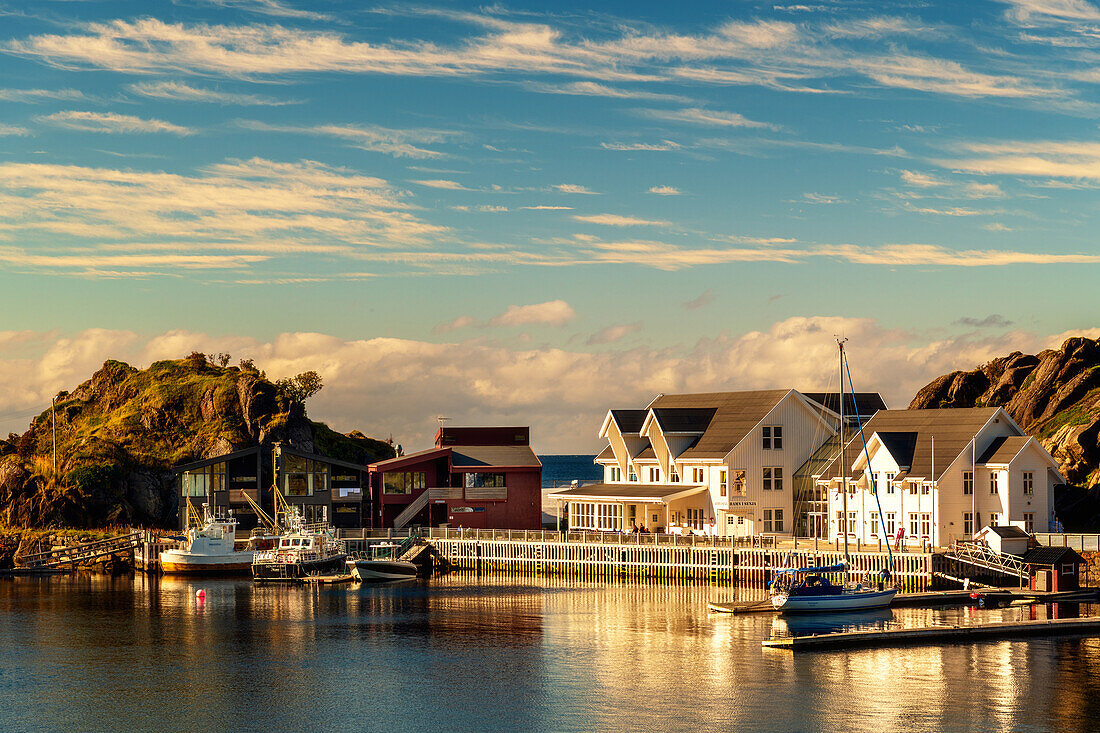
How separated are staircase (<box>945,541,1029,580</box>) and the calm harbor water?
5.24 metres

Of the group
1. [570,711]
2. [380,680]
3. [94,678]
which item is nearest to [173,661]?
[94,678]

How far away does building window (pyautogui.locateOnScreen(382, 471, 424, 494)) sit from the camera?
329 ft

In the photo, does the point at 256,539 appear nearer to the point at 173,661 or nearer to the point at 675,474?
the point at 675,474

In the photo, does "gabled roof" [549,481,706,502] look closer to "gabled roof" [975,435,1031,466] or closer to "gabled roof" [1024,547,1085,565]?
"gabled roof" [975,435,1031,466]

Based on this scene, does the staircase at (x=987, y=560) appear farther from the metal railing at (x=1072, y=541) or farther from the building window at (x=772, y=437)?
the building window at (x=772, y=437)

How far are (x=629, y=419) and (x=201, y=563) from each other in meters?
33.2

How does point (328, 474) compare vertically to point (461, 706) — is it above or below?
above

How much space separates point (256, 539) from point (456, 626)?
34.6 metres

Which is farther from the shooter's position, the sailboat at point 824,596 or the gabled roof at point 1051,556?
the gabled roof at point 1051,556

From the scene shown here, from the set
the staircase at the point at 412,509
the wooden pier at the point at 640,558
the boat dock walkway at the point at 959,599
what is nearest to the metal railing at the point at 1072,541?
the boat dock walkway at the point at 959,599

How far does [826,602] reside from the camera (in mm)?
64062

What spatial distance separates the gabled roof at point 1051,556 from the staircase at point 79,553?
6323 centimetres

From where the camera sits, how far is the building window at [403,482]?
329ft

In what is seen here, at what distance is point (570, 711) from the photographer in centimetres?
4447
